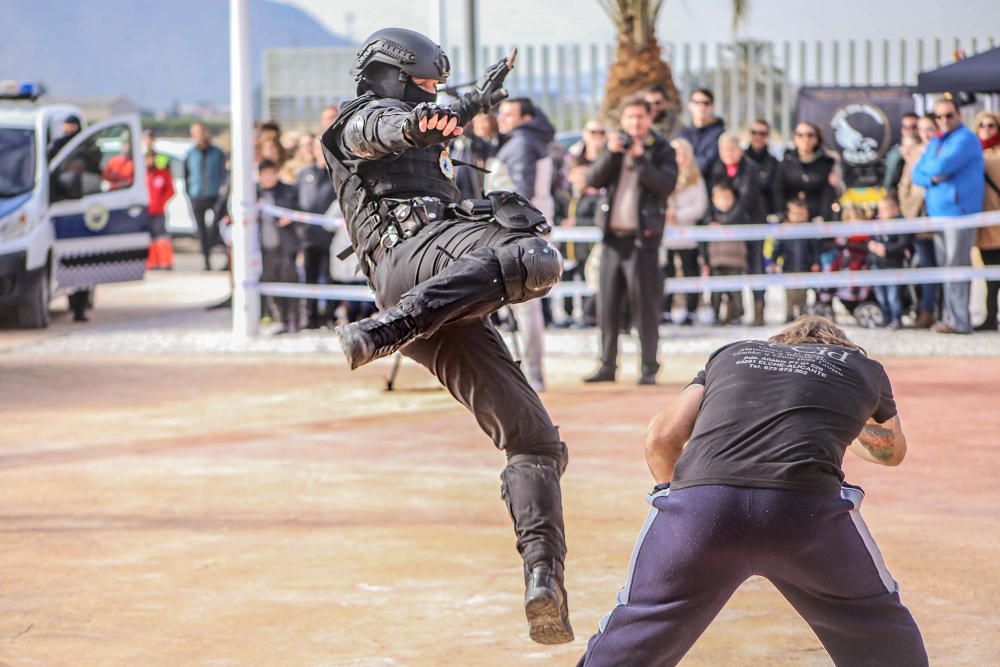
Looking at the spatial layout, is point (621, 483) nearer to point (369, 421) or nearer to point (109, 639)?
point (369, 421)

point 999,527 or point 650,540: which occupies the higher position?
point 650,540

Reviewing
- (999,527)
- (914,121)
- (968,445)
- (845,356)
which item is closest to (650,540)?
(845,356)

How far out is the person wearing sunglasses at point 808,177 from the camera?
1452 cm

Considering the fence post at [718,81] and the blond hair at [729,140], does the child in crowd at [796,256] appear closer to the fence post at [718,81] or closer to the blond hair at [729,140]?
the blond hair at [729,140]

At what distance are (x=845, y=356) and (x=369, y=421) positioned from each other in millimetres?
6237

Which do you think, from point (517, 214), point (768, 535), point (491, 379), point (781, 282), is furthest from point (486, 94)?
point (781, 282)

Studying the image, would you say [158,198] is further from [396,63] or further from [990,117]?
[396,63]

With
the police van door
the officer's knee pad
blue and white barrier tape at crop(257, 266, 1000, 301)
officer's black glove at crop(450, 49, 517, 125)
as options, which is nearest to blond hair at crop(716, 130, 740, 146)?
blue and white barrier tape at crop(257, 266, 1000, 301)

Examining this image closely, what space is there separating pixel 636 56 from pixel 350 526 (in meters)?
15.2

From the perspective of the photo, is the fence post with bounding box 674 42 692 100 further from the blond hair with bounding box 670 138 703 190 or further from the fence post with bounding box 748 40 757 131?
the blond hair with bounding box 670 138 703 190

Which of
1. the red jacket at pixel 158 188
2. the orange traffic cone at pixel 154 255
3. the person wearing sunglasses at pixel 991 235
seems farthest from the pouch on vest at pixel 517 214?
the orange traffic cone at pixel 154 255

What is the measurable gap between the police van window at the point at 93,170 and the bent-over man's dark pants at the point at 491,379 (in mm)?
10972

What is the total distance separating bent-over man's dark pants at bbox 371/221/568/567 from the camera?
5.01 m

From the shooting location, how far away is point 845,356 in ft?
13.9
